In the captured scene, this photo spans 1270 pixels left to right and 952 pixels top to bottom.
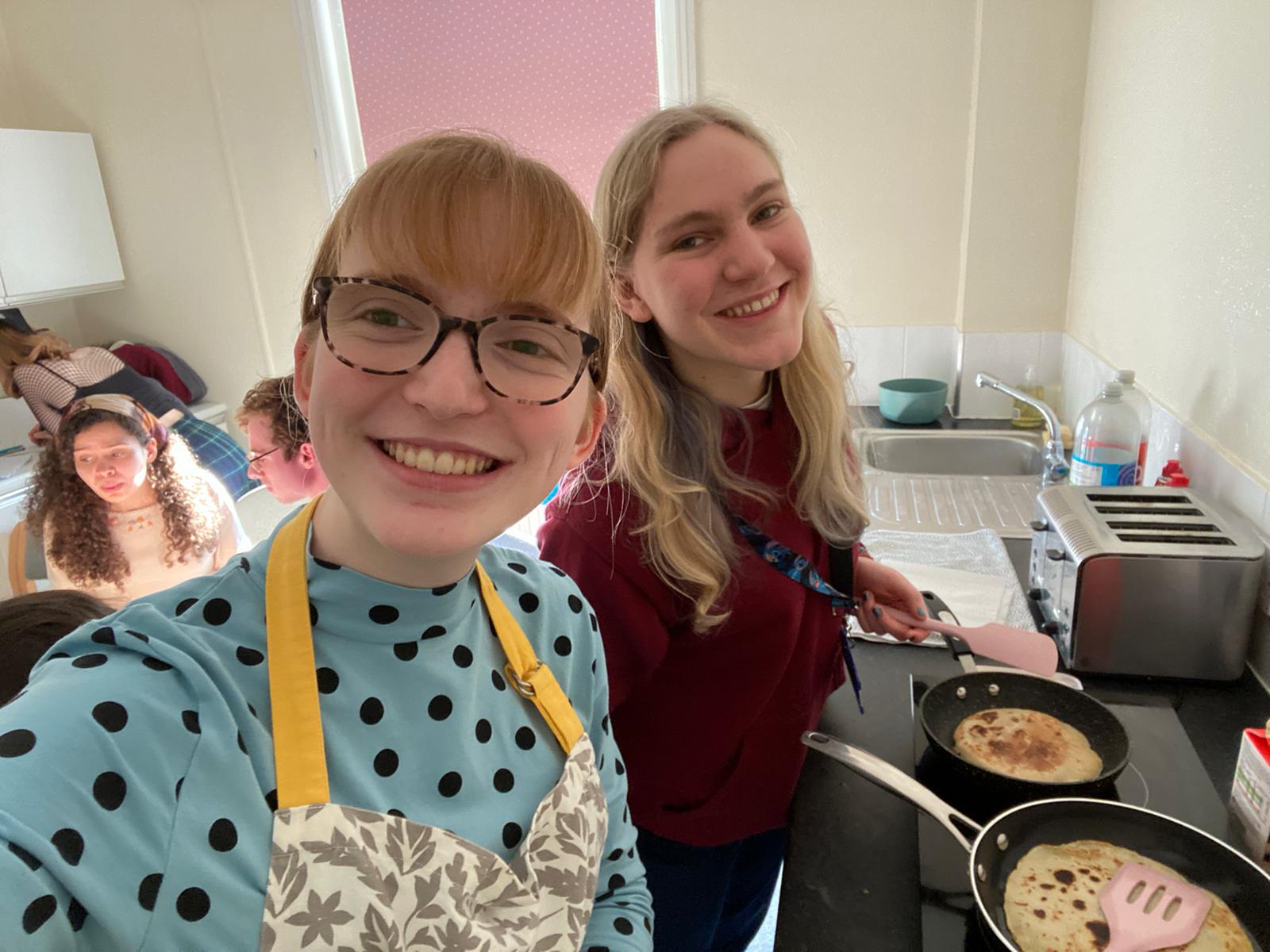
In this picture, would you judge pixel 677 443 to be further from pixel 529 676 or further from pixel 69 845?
pixel 69 845

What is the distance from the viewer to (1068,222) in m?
2.23

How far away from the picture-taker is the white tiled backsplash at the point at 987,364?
1990 mm

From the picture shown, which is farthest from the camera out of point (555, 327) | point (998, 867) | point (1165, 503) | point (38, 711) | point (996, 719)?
point (1165, 503)

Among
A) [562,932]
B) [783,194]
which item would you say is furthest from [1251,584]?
[562,932]

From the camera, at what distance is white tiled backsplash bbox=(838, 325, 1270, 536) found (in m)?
1.99

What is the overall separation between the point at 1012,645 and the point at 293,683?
88 cm

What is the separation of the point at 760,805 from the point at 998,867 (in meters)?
0.35

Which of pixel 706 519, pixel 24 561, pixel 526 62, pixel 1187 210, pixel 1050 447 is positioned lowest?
pixel 24 561

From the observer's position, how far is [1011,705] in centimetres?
97

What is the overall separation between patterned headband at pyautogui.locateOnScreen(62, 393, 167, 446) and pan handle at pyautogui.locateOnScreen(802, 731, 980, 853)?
6.71ft

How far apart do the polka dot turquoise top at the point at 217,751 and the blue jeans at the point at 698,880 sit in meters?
0.33

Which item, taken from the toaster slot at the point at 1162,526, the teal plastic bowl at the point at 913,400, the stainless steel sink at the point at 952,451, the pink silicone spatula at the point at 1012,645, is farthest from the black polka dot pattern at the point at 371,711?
the teal plastic bowl at the point at 913,400

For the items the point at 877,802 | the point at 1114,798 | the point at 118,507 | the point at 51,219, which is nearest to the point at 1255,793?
the point at 1114,798

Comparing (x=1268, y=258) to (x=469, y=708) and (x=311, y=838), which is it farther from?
(x=311, y=838)
